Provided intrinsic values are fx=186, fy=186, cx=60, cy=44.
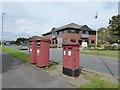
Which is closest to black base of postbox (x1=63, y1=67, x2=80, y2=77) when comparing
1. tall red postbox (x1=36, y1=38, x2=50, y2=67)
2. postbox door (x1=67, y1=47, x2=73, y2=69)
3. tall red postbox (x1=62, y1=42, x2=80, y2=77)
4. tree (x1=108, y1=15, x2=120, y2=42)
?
Answer: tall red postbox (x1=62, y1=42, x2=80, y2=77)

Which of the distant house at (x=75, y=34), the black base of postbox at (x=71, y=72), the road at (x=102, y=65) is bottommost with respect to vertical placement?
the road at (x=102, y=65)

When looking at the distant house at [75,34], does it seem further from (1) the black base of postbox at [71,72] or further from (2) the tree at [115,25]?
(1) the black base of postbox at [71,72]

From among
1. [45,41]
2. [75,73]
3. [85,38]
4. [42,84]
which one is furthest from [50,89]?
[85,38]

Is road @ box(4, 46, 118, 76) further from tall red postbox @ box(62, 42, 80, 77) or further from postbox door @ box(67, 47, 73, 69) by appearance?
postbox door @ box(67, 47, 73, 69)

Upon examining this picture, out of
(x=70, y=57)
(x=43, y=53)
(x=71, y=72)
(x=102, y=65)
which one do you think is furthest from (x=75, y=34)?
(x=71, y=72)

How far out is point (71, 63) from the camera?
884cm

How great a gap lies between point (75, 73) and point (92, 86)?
6.47 feet

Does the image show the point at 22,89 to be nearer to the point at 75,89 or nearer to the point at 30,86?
the point at 30,86

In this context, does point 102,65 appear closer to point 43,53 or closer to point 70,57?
point 43,53

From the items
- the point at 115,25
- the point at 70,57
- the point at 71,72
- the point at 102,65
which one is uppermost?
the point at 115,25

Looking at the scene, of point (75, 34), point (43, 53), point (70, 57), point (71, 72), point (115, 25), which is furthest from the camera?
point (75, 34)

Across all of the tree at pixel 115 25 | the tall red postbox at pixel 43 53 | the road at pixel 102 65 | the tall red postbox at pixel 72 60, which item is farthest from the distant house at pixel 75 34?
the tall red postbox at pixel 72 60

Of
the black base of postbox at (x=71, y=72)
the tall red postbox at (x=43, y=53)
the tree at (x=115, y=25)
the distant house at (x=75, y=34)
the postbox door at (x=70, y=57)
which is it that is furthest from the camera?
the distant house at (x=75, y=34)

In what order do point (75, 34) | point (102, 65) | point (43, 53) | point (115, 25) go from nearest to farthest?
1. point (43, 53)
2. point (102, 65)
3. point (115, 25)
4. point (75, 34)
